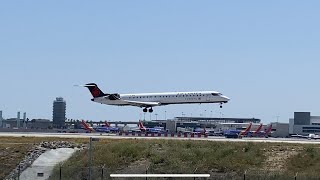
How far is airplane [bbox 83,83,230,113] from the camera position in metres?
107

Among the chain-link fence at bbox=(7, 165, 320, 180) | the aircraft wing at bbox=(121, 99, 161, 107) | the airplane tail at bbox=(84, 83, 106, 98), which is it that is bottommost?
the chain-link fence at bbox=(7, 165, 320, 180)

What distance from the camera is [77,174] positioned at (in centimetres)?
4775

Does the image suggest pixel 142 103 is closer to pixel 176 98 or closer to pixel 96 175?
pixel 176 98

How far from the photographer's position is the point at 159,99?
363ft

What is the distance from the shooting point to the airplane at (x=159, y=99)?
4227 inches

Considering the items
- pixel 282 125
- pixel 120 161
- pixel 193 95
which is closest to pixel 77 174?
pixel 120 161

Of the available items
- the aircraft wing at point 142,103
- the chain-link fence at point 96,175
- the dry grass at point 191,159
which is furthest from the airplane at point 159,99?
the chain-link fence at point 96,175

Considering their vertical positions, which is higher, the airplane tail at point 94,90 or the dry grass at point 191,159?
the airplane tail at point 94,90

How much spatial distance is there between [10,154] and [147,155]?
43.2 ft

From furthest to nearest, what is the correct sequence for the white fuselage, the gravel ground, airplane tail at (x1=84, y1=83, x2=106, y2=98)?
airplane tail at (x1=84, y1=83, x2=106, y2=98), the white fuselage, the gravel ground

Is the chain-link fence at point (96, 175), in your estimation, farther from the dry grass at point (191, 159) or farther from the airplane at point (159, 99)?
the airplane at point (159, 99)

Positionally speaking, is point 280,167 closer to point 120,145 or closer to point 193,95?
point 120,145

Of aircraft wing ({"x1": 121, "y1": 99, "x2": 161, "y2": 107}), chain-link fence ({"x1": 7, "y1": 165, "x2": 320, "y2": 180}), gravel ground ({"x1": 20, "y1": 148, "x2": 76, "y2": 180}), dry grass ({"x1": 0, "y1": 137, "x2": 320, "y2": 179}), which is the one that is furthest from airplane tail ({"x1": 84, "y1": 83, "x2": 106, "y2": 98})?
chain-link fence ({"x1": 7, "y1": 165, "x2": 320, "y2": 180})

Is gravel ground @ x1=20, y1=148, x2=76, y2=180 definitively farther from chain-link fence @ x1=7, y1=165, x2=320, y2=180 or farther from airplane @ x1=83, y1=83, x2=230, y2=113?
airplane @ x1=83, y1=83, x2=230, y2=113
